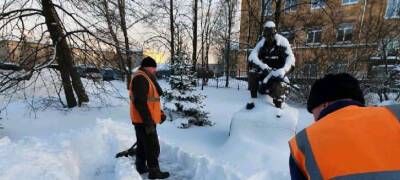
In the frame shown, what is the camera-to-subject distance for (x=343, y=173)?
1.35 meters

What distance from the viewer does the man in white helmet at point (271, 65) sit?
667 centimetres

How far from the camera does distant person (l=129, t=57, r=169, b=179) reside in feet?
16.5

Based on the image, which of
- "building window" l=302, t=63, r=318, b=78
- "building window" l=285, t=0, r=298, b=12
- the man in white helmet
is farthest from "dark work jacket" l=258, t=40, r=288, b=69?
"building window" l=285, t=0, r=298, b=12

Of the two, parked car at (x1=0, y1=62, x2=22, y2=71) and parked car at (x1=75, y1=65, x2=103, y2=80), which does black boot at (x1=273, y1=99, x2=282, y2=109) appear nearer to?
parked car at (x1=75, y1=65, x2=103, y2=80)

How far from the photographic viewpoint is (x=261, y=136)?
651 cm

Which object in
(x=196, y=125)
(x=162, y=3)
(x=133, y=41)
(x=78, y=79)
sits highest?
(x=162, y=3)

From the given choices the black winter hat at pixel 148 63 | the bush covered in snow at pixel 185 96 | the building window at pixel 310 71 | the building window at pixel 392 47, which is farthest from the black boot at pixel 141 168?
the building window at pixel 392 47

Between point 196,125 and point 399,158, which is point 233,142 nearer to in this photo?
point 196,125

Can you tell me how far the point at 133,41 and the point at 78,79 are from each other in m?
3.06

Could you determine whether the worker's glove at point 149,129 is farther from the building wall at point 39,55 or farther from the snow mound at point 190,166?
the building wall at point 39,55

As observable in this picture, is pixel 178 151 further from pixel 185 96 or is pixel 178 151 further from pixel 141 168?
pixel 185 96

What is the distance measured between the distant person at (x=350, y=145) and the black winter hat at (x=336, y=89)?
0.14 feet

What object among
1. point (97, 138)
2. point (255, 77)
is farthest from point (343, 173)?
point (97, 138)

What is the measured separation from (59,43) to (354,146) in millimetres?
11696
